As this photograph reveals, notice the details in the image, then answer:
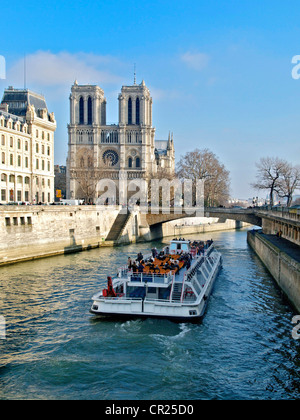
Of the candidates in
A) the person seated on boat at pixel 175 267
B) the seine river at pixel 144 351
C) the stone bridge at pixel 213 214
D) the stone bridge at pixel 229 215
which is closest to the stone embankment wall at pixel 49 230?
the stone bridge at pixel 213 214

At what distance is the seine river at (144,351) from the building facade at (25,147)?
31.1m

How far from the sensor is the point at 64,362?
1555 cm

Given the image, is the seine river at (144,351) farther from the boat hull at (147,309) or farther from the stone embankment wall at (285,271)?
the stone embankment wall at (285,271)

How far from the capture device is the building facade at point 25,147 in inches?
2143

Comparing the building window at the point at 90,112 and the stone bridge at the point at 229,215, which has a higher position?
the building window at the point at 90,112

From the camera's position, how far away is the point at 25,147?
2311 inches

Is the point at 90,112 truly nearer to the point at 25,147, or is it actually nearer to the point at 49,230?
the point at 25,147

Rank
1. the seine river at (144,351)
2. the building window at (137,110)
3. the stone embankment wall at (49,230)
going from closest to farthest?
1. the seine river at (144,351)
2. the stone embankment wall at (49,230)
3. the building window at (137,110)

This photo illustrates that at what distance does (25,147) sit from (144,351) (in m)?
47.3

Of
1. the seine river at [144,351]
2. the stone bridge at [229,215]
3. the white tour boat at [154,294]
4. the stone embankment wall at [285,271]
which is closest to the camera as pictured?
the seine river at [144,351]

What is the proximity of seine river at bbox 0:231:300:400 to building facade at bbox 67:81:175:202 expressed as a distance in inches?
3317

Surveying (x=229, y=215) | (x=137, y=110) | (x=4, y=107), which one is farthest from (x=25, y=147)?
(x=137, y=110)
